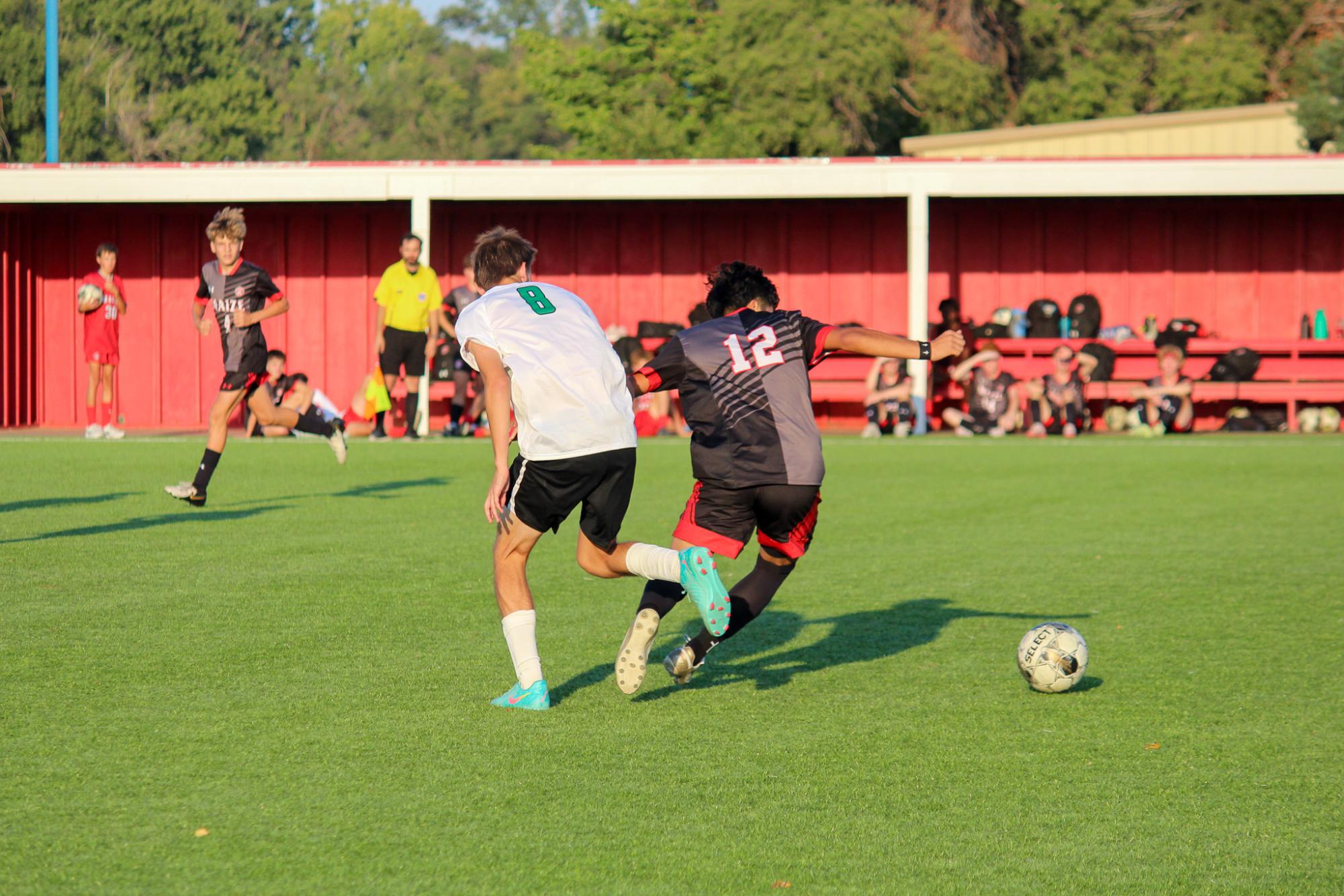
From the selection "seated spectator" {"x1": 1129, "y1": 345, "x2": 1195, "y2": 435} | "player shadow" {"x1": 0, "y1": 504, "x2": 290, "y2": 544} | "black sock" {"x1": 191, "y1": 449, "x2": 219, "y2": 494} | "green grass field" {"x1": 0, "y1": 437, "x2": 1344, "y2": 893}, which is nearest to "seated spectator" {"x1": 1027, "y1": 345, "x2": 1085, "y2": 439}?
"seated spectator" {"x1": 1129, "y1": 345, "x2": 1195, "y2": 435}

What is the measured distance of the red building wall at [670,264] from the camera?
23594 millimetres

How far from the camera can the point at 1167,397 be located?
21422 millimetres

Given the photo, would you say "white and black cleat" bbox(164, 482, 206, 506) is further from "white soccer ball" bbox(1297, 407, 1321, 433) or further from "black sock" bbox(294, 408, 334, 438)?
"white soccer ball" bbox(1297, 407, 1321, 433)

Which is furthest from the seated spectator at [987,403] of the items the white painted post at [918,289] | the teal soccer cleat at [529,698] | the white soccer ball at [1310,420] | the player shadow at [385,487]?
the teal soccer cleat at [529,698]

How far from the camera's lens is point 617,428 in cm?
579

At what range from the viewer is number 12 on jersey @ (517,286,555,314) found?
18.8 feet

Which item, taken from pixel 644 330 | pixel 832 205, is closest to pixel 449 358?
pixel 644 330

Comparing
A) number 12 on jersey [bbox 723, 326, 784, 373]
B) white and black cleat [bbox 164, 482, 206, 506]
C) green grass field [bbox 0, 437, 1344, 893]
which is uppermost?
number 12 on jersey [bbox 723, 326, 784, 373]

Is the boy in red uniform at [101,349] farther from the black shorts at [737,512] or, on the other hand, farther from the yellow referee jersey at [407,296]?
the black shorts at [737,512]

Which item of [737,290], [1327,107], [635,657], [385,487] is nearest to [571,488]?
[635,657]

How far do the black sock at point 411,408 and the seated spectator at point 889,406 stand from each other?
19.3ft

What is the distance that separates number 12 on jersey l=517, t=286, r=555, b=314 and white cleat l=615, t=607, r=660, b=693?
1156 millimetres

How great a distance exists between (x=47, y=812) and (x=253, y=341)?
773cm

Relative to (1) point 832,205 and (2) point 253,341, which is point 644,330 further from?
(2) point 253,341
